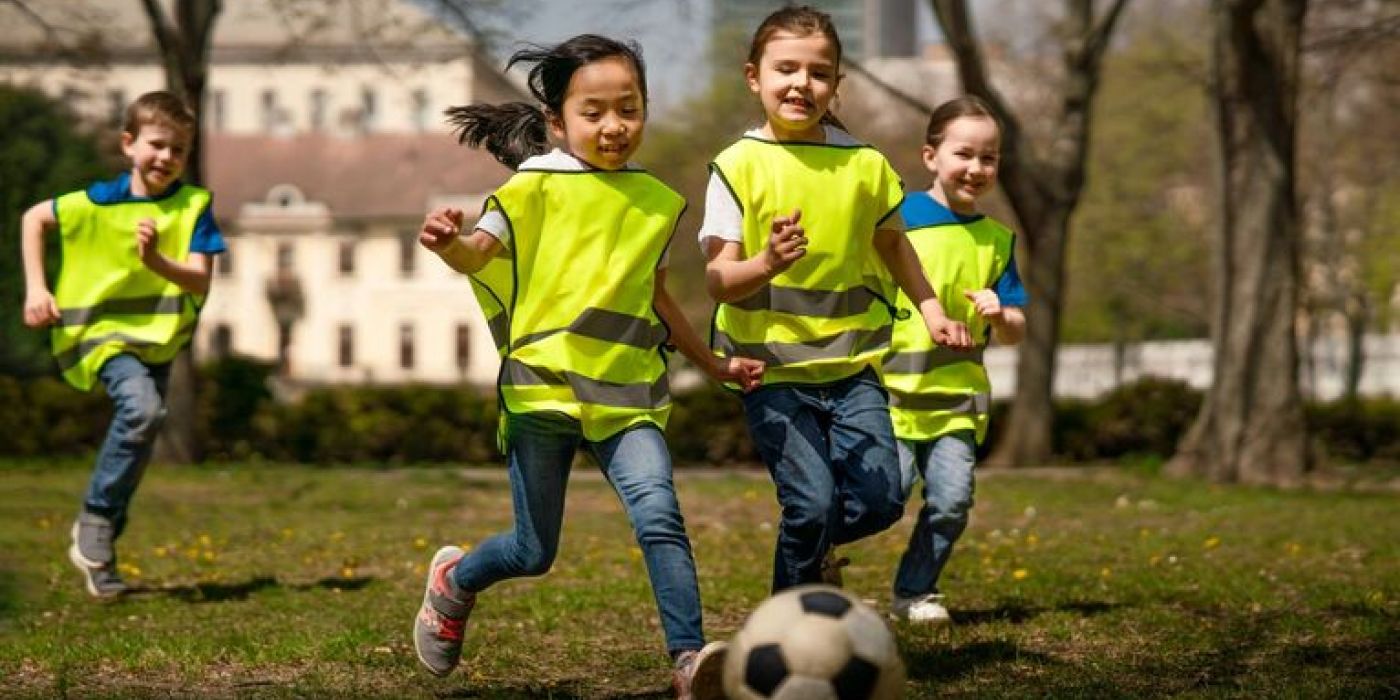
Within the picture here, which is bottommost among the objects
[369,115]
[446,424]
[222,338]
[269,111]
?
[222,338]

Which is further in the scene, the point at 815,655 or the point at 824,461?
the point at 824,461

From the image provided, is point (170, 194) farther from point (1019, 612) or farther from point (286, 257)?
point (286, 257)

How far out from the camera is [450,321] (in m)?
88.1

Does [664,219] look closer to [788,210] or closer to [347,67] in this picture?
[788,210]

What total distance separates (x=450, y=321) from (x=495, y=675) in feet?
271

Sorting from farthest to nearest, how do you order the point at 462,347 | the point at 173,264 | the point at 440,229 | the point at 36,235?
the point at 462,347 → the point at 173,264 → the point at 36,235 → the point at 440,229

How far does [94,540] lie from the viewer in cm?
Result: 838

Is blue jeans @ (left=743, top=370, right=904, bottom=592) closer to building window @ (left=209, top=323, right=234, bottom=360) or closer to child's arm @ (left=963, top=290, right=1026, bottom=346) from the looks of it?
child's arm @ (left=963, top=290, right=1026, bottom=346)

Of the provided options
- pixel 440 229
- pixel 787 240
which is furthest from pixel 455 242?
pixel 787 240

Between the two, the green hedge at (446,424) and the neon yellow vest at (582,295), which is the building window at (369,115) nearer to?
the green hedge at (446,424)

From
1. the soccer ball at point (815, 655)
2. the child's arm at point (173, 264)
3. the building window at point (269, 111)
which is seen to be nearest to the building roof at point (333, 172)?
the building window at point (269, 111)

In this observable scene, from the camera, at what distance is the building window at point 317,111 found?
93.1 meters

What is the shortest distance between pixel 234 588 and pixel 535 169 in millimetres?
4290

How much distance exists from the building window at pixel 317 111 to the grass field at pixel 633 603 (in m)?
79.4
